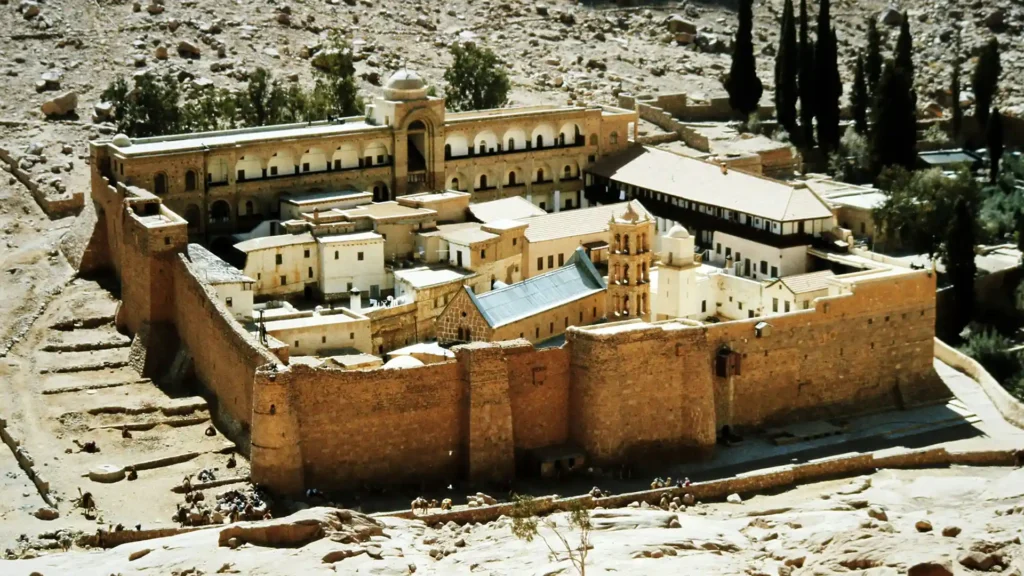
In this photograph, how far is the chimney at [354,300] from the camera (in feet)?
232

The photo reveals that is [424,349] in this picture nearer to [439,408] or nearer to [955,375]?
[439,408]

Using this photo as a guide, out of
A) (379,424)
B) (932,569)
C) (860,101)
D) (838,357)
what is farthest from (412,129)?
Answer: (932,569)

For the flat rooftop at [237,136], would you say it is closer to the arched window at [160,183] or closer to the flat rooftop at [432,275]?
the arched window at [160,183]

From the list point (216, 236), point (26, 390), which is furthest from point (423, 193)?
point (26, 390)

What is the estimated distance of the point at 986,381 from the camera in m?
72.9

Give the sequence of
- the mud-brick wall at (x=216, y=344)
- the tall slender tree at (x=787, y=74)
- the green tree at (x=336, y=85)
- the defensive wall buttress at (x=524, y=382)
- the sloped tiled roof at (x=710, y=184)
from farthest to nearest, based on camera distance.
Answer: the tall slender tree at (x=787, y=74) < the green tree at (x=336, y=85) < the sloped tiled roof at (x=710, y=184) < the mud-brick wall at (x=216, y=344) < the defensive wall buttress at (x=524, y=382)

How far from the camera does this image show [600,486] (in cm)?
6306

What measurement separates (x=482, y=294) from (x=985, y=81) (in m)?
37.1

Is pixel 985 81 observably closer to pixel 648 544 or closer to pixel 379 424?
pixel 379 424

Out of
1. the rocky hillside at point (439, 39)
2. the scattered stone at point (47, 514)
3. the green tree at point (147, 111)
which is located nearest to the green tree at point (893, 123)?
the rocky hillside at point (439, 39)

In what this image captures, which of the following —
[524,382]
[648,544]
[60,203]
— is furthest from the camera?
[60,203]

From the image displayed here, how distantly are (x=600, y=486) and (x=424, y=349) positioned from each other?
26.1 feet

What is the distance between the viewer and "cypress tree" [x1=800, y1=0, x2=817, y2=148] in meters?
92.7

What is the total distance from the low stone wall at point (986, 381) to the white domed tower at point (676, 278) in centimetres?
976
